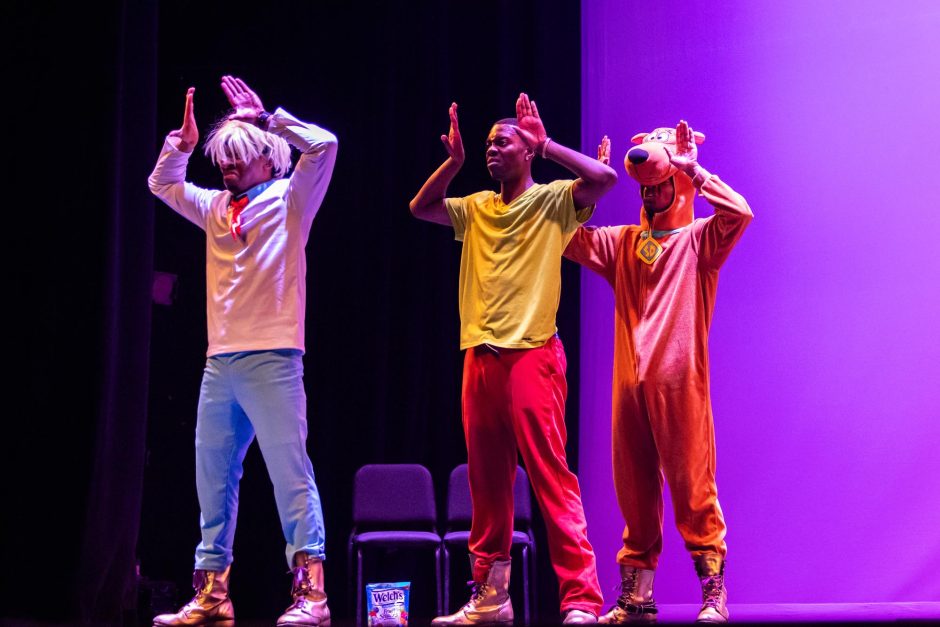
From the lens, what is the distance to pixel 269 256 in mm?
3236

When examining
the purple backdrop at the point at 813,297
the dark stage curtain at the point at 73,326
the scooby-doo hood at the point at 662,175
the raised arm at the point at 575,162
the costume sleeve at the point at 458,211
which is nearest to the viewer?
the raised arm at the point at 575,162

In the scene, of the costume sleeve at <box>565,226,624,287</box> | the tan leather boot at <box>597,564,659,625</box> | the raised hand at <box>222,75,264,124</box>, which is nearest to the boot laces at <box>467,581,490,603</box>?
the tan leather boot at <box>597,564,659,625</box>

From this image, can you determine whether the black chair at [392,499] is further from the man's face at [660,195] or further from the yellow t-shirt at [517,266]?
the man's face at [660,195]

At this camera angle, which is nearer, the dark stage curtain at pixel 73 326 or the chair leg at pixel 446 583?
the dark stage curtain at pixel 73 326

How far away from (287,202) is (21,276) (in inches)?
46.6

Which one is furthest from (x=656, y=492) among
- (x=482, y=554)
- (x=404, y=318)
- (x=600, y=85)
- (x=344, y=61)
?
(x=344, y=61)

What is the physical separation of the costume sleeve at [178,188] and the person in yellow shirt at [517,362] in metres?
0.83

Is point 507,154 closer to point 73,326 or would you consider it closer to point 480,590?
point 480,590

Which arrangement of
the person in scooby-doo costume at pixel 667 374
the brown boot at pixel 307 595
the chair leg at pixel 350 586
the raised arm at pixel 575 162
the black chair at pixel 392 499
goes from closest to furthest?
the brown boot at pixel 307 595
the person in scooby-doo costume at pixel 667 374
the raised arm at pixel 575 162
the chair leg at pixel 350 586
the black chair at pixel 392 499

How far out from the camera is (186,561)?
4.75 meters

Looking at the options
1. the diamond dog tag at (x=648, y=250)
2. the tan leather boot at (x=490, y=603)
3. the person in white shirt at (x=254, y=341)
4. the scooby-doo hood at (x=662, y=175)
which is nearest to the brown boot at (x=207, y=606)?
the person in white shirt at (x=254, y=341)

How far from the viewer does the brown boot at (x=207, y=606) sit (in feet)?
9.84

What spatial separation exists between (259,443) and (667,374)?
1.29 metres

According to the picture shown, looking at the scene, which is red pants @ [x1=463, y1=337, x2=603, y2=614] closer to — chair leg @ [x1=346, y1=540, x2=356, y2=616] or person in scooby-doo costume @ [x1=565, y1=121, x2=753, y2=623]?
person in scooby-doo costume @ [x1=565, y1=121, x2=753, y2=623]
